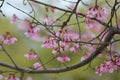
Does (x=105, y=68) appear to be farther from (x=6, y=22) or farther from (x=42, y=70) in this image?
(x=6, y=22)

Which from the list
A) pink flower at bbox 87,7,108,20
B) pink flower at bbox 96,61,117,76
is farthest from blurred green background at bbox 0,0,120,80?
pink flower at bbox 87,7,108,20

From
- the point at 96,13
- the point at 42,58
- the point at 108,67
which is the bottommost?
the point at 42,58

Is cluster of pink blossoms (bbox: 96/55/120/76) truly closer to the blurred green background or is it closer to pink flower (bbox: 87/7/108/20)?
pink flower (bbox: 87/7/108/20)

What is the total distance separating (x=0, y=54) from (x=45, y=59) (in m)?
0.89

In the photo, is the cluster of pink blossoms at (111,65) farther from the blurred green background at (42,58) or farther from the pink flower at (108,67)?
the blurred green background at (42,58)

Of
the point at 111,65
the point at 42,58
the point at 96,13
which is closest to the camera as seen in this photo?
the point at 96,13

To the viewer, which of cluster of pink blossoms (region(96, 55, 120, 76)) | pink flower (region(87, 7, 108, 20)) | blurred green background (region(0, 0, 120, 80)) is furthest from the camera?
blurred green background (region(0, 0, 120, 80))

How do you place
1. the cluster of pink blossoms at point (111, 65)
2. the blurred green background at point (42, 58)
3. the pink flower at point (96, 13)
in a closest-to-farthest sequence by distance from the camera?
the pink flower at point (96, 13), the cluster of pink blossoms at point (111, 65), the blurred green background at point (42, 58)

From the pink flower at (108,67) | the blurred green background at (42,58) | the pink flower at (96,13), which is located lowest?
the blurred green background at (42,58)

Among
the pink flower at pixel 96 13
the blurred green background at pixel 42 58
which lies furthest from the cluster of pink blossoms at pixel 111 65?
the blurred green background at pixel 42 58

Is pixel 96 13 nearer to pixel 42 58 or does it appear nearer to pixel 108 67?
pixel 108 67

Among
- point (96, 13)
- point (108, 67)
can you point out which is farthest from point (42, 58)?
point (96, 13)

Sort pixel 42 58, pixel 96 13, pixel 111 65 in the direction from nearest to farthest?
pixel 96 13
pixel 111 65
pixel 42 58

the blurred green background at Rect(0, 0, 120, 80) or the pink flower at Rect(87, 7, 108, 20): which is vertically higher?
the pink flower at Rect(87, 7, 108, 20)
